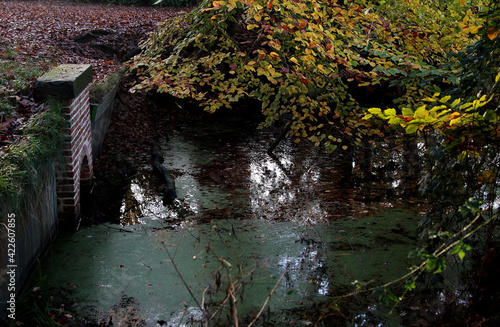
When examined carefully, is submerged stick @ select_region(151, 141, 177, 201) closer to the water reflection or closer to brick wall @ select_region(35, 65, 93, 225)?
the water reflection

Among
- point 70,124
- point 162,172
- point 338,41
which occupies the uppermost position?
point 338,41

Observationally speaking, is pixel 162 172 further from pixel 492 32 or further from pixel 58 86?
pixel 492 32

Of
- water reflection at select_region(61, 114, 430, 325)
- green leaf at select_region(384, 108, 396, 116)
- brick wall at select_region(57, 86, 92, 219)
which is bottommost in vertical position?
water reflection at select_region(61, 114, 430, 325)

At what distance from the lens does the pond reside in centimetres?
365

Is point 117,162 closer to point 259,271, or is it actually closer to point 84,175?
point 84,175

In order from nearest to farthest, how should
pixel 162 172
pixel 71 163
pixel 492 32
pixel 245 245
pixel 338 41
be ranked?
pixel 492 32, pixel 245 245, pixel 71 163, pixel 338 41, pixel 162 172

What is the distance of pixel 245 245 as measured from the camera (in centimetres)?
494

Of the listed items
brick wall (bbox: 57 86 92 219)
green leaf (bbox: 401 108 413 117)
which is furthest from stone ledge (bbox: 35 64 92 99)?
green leaf (bbox: 401 108 413 117)

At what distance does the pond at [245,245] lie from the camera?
365 cm

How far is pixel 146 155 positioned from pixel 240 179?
2.15m

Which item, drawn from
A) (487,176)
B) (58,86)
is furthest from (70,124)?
(487,176)

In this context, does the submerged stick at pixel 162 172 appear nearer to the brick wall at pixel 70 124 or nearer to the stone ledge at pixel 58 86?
the brick wall at pixel 70 124

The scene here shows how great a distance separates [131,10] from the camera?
17.1m

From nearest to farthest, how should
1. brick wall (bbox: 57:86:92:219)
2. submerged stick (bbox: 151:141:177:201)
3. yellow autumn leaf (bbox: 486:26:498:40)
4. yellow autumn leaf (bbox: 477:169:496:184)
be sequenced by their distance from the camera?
yellow autumn leaf (bbox: 486:26:498:40) < yellow autumn leaf (bbox: 477:169:496:184) < brick wall (bbox: 57:86:92:219) < submerged stick (bbox: 151:141:177:201)
